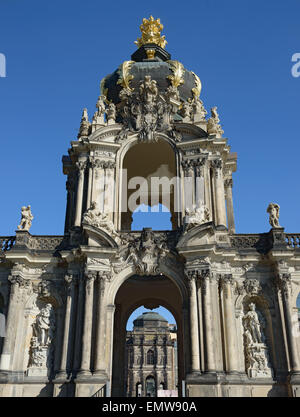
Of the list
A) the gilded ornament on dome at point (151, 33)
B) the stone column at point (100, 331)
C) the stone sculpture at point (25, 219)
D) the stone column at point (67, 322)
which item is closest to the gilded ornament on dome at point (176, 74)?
the gilded ornament on dome at point (151, 33)

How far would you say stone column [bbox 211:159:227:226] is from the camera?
21.9 meters

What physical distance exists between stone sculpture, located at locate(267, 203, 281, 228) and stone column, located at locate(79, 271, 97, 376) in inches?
356

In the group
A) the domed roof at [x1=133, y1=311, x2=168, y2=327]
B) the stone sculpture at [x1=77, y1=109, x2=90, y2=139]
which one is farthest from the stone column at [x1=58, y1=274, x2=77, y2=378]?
the domed roof at [x1=133, y1=311, x2=168, y2=327]

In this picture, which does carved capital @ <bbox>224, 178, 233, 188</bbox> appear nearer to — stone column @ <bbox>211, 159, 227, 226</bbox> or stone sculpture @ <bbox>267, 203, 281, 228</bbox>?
stone column @ <bbox>211, 159, 227, 226</bbox>

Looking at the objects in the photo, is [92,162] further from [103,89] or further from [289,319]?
[289,319]

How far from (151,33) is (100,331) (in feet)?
76.6

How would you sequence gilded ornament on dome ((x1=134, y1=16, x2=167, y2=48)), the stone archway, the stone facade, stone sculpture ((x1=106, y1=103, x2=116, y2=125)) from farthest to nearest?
the stone facade < gilded ornament on dome ((x1=134, y1=16, x2=167, y2=48)) < the stone archway < stone sculpture ((x1=106, y1=103, x2=116, y2=125))

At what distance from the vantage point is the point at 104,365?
18.5 metres

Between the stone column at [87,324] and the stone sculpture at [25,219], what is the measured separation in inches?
180

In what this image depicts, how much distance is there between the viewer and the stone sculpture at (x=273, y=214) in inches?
835

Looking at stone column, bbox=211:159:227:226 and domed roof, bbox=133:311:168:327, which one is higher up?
domed roof, bbox=133:311:168:327

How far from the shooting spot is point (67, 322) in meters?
19.6

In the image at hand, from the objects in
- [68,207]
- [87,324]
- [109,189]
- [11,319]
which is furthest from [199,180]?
[11,319]
